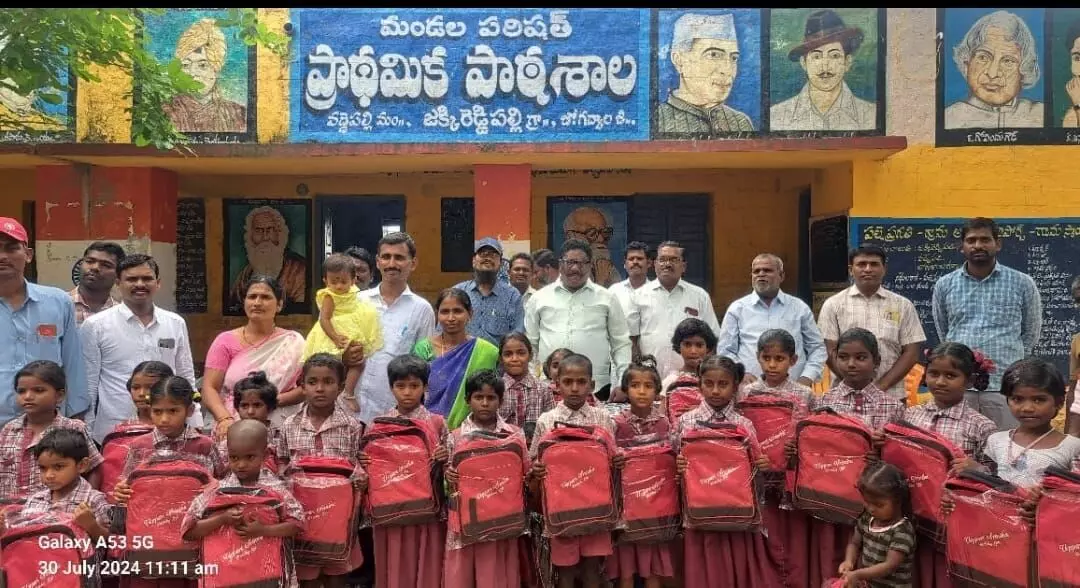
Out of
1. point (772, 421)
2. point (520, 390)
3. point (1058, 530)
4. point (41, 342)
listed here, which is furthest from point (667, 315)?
point (41, 342)

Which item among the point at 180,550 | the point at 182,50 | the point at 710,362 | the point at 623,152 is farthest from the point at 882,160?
the point at 180,550

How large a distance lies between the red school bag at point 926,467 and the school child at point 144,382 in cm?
340

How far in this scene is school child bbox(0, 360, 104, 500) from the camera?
4078mm

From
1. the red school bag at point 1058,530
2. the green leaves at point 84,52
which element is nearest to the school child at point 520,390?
the red school bag at point 1058,530

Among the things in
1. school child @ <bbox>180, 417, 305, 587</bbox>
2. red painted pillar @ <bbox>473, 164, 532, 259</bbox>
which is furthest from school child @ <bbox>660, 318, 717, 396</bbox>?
red painted pillar @ <bbox>473, 164, 532, 259</bbox>

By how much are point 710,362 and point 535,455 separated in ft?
3.23

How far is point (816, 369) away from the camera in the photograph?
5555mm

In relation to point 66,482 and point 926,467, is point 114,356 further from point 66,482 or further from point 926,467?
point 926,467

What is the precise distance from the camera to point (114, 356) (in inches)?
189

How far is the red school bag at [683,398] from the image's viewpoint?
498 centimetres

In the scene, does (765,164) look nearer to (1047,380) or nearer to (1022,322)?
(1022,322)

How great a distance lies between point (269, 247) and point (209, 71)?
2.85m

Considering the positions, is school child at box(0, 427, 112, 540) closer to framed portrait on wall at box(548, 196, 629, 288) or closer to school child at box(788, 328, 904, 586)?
school child at box(788, 328, 904, 586)

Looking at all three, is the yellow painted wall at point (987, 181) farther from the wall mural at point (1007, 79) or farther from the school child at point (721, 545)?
the school child at point (721, 545)
